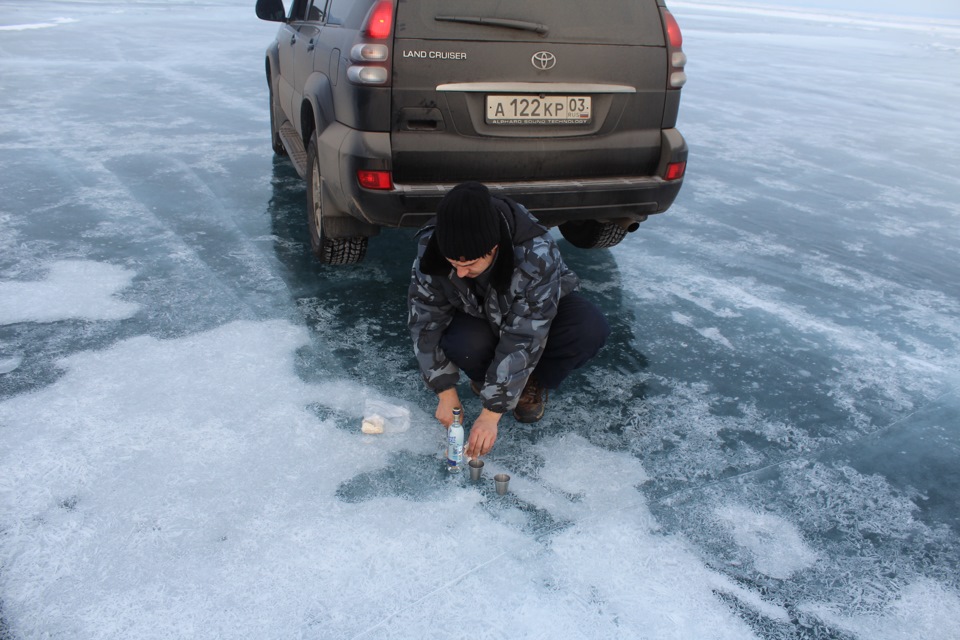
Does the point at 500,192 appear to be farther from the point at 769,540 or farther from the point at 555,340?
the point at 769,540

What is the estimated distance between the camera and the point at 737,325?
4.04m

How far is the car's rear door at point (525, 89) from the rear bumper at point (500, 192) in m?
0.07

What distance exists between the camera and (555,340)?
9.70ft

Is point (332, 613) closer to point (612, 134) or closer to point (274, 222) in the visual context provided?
point (612, 134)

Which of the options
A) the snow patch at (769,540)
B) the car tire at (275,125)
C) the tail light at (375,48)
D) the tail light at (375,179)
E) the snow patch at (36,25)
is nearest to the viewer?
the snow patch at (769,540)

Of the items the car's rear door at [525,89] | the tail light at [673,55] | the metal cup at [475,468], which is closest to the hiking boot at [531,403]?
the metal cup at [475,468]

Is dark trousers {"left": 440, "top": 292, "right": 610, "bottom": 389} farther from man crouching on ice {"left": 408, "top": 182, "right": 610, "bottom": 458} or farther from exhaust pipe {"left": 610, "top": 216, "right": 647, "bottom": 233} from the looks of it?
exhaust pipe {"left": 610, "top": 216, "right": 647, "bottom": 233}

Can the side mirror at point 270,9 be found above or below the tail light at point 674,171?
above

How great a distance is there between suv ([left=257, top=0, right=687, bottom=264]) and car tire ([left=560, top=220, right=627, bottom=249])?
0.67 metres

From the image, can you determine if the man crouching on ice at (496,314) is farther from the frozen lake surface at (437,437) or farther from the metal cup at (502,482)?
the frozen lake surface at (437,437)

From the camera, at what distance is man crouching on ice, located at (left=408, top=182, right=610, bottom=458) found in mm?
2564

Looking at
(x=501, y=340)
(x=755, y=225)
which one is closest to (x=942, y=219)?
(x=755, y=225)

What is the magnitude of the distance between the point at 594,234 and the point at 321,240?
1770 millimetres

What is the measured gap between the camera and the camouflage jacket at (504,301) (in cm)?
263
